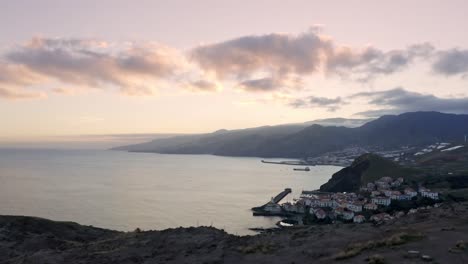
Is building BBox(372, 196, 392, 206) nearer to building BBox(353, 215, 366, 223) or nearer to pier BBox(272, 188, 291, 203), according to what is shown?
building BBox(353, 215, 366, 223)

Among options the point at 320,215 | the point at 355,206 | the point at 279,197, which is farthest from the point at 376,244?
the point at 279,197

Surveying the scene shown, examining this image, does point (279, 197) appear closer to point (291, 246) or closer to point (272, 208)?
point (272, 208)

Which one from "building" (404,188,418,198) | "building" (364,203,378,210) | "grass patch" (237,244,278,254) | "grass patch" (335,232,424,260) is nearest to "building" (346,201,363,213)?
"building" (364,203,378,210)

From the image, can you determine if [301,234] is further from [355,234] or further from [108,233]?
[108,233]

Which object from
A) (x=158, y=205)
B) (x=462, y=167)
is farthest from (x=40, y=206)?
(x=462, y=167)

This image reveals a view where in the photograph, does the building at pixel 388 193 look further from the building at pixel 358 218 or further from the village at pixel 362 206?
the building at pixel 358 218

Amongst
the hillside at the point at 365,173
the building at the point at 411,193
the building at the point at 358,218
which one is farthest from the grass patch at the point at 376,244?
the hillside at the point at 365,173
